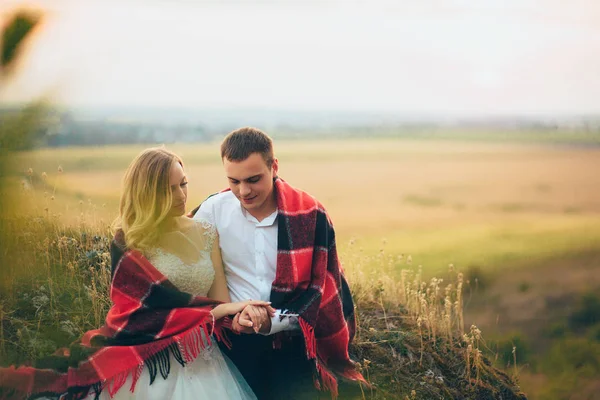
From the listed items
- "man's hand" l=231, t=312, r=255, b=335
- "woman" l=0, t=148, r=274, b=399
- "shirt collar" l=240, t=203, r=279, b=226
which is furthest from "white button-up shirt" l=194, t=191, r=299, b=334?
"man's hand" l=231, t=312, r=255, b=335

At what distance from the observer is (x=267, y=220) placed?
3.11m

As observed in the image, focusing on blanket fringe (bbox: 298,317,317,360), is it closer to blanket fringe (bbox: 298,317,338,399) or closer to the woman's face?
blanket fringe (bbox: 298,317,338,399)

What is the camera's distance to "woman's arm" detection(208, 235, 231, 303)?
3.04 meters

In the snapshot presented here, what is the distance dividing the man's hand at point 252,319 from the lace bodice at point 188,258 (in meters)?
0.27

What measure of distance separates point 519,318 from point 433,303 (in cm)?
110

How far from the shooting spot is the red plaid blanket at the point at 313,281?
10.0ft

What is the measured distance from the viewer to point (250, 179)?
2.88 metres

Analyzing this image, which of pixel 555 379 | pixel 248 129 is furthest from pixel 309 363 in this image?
pixel 555 379

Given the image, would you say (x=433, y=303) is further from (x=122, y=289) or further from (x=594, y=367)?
(x=122, y=289)

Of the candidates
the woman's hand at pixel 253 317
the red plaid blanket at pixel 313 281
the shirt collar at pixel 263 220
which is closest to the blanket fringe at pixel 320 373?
the red plaid blanket at pixel 313 281

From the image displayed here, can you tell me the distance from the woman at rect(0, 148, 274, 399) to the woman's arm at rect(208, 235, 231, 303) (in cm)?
6

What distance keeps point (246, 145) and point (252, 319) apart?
2.55ft

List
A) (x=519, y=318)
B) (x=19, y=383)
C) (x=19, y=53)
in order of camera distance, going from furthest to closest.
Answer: (x=519, y=318)
(x=19, y=383)
(x=19, y=53)

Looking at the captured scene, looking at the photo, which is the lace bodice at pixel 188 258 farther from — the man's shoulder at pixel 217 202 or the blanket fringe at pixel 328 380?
the blanket fringe at pixel 328 380
